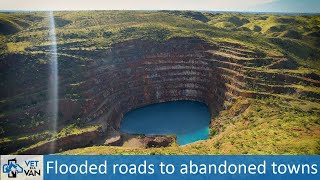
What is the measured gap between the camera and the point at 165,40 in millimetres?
93438

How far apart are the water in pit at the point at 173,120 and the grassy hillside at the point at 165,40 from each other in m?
4.03

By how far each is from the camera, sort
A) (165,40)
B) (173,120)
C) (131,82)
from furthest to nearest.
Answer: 1. (165,40)
2. (131,82)
3. (173,120)

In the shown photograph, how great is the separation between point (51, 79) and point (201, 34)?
4460cm

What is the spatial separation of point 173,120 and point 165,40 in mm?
24384

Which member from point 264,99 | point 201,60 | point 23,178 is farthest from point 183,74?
point 23,178

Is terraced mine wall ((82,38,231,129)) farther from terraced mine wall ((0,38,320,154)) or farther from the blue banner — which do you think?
the blue banner

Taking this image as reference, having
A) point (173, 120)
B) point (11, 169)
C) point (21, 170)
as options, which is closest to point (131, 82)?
point (173, 120)

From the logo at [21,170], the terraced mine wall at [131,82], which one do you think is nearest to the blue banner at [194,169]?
the logo at [21,170]

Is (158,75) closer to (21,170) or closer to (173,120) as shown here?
(173,120)

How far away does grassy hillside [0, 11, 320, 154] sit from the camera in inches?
2175

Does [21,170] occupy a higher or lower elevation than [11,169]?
lower

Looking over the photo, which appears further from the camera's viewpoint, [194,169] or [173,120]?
[173,120]

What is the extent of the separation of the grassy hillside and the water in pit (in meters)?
4.03

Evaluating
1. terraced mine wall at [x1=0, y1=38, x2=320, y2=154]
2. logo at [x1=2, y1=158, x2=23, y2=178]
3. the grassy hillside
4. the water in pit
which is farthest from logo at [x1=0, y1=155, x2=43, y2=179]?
the water in pit
